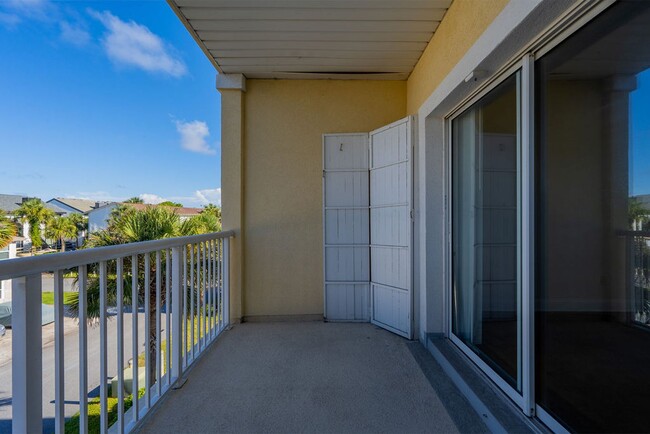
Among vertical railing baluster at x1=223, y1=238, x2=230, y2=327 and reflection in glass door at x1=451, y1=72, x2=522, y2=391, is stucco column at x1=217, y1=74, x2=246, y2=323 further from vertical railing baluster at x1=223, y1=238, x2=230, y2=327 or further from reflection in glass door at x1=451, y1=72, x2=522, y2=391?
reflection in glass door at x1=451, y1=72, x2=522, y2=391

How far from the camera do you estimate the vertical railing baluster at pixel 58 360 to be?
113cm

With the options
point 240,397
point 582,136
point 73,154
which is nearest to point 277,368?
point 240,397

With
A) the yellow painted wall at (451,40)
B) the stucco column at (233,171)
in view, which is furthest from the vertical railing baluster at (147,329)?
the yellow painted wall at (451,40)

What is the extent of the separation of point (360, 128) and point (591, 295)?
2713 mm

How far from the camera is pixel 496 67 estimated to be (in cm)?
179

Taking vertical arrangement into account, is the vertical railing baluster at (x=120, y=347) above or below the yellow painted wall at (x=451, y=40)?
below

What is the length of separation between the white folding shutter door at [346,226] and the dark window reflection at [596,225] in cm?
201

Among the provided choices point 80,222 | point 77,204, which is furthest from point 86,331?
point 77,204

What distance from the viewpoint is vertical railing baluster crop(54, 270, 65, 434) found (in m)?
1.13

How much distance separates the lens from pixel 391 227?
122 inches

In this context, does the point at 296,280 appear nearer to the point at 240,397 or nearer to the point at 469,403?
the point at 240,397

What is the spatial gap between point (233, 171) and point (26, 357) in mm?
2542

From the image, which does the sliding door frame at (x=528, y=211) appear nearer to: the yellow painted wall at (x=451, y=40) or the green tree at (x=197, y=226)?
the yellow painted wall at (x=451, y=40)

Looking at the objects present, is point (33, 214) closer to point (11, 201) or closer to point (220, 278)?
point (11, 201)
